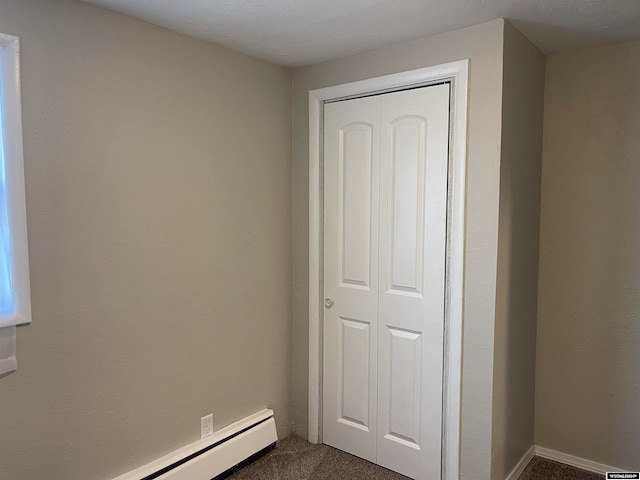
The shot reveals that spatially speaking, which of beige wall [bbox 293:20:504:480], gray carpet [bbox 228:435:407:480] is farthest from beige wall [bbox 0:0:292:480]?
beige wall [bbox 293:20:504:480]

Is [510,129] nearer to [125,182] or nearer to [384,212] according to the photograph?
[384,212]

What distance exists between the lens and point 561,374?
2611 mm

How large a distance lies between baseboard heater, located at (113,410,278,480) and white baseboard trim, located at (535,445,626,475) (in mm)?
1559

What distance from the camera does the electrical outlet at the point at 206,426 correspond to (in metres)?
2.39

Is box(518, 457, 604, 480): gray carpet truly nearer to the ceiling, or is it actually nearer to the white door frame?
the white door frame

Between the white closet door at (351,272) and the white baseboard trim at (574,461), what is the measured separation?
100cm

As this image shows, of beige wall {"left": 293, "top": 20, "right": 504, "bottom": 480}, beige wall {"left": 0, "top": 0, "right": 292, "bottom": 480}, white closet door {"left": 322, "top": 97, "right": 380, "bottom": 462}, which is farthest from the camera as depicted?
white closet door {"left": 322, "top": 97, "right": 380, "bottom": 462}

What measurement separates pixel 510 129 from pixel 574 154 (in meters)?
0.60

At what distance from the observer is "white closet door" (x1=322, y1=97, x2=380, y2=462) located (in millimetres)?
2533

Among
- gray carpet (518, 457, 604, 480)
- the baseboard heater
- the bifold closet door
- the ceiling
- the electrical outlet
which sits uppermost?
the ceiling

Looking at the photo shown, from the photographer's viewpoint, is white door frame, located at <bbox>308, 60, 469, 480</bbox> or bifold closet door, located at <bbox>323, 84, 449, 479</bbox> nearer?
white door frame, located at <bbox>308, 60, 469, 480</bbox>

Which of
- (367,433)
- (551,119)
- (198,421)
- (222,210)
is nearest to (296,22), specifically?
(222,210)

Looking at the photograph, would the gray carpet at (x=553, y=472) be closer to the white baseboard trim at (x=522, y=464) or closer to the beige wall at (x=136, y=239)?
the white baseboard trim at (x=522, y=464)

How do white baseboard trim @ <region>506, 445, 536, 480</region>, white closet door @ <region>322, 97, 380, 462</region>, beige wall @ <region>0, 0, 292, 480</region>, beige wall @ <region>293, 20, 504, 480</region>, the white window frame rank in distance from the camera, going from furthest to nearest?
white closet door @ <region>322, 97, 380, 462</region> → white baseboard trim @ <region>506, 445, 536, 480</region> → beige wall @ <region>293, 20, 504, 480</region> → beige wall @ <region>0, 0, 292, 480</region> → the white window frame
